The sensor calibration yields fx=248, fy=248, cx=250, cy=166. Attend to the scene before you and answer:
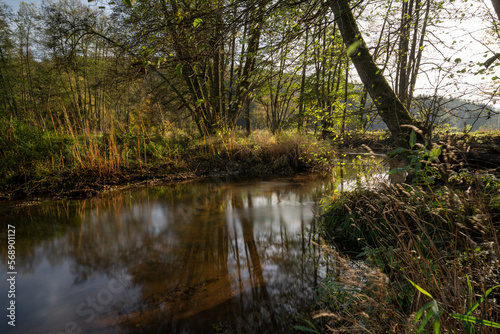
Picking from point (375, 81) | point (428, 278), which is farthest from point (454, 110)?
point (428, 278)

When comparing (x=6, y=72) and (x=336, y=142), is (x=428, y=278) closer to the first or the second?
(x=336, y=142)

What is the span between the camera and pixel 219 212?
4.98 m

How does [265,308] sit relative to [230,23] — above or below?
below

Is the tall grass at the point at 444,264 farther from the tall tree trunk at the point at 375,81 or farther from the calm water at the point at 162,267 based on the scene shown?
the tall tree trunk at the point at 375,81

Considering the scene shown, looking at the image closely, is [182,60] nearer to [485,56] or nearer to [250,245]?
[250,245]

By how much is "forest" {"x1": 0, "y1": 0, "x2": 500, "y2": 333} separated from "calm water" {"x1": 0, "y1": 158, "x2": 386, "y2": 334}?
463mm

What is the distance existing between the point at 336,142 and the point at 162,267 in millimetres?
3435

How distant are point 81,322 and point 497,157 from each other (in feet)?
16.8

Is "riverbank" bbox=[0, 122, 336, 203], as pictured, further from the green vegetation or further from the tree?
the tree

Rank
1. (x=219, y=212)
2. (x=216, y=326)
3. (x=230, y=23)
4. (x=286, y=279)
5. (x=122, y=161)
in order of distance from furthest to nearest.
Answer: (x=122, y=161)
(x=219, y=212)
(x=286, y=279)
(x=230, y=23)
(x=216, y=326)

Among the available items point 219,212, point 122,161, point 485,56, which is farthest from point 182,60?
point 122,161

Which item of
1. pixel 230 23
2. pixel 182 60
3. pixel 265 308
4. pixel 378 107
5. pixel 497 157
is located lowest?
pixel 265 308

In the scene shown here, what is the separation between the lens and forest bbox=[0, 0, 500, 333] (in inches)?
58.1

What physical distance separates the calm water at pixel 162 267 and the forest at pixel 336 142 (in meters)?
0.46
